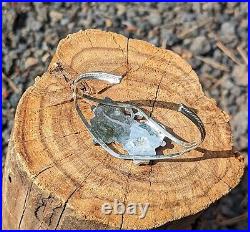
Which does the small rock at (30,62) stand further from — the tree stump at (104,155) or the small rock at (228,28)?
the small rock at (228,28)

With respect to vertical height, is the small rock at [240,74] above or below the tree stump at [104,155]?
below

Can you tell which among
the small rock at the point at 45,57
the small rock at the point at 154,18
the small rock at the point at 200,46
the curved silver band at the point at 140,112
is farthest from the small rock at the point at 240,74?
the curved silver band at the point at 140,112

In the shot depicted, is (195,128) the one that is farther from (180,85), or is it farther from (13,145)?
(13,145)

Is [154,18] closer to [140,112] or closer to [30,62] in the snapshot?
[30,62]

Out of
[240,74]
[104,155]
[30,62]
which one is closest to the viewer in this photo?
[104,155]

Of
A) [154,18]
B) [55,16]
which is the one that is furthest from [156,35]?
[55,16]

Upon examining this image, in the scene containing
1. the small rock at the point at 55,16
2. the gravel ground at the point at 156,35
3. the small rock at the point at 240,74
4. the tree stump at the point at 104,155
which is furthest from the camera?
the small rock at the point at 55,16

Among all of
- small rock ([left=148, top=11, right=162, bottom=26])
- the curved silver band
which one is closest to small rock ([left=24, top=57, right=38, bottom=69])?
small rock ([left=148, top=11, right=162, bottom=26])

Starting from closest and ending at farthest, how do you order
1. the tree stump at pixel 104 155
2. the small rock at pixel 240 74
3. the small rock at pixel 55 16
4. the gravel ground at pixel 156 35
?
the tree stump at pixel 104 155
the gravel ground at pixel 156 35
the small rock at pixel 240 74
the small rock at pixel 55 16
